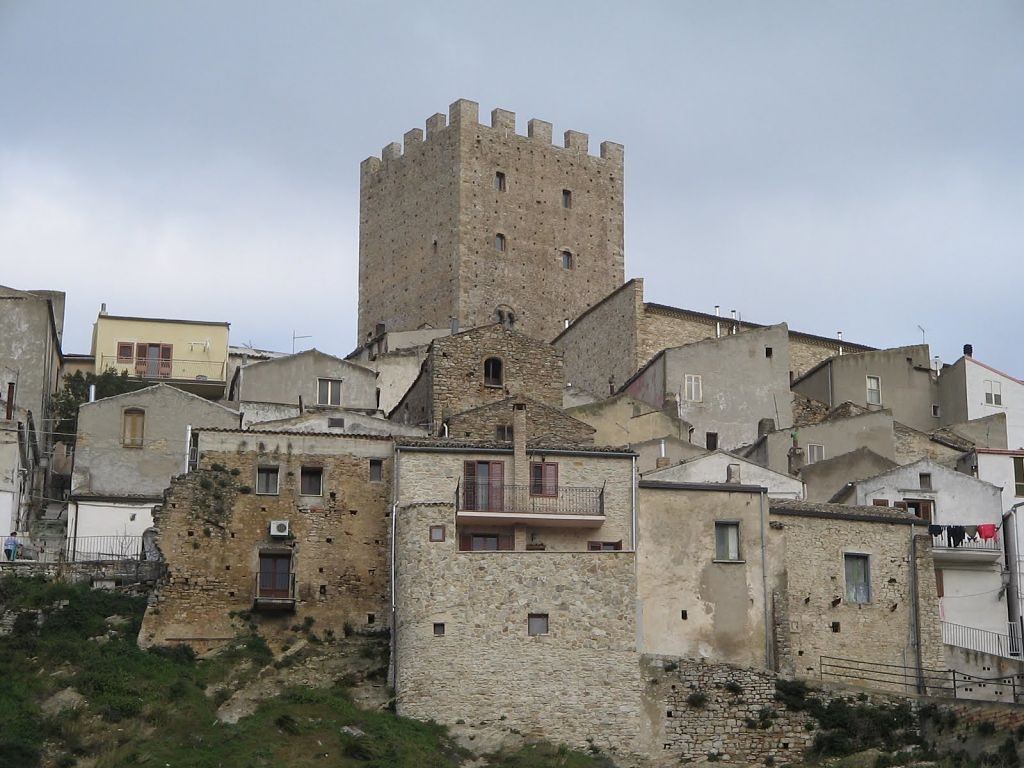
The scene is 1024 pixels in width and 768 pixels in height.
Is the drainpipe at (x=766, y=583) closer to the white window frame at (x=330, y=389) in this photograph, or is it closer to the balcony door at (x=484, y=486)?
the balcony door at (x=484, y=486)

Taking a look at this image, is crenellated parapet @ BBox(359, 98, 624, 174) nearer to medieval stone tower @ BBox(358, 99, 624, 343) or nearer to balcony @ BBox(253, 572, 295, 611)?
medieval stone tower @ BBox(358, 99, 624, 343)

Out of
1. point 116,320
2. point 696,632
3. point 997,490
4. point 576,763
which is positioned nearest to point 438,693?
point 576,763

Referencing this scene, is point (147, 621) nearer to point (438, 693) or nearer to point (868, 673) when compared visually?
point (438, 693)

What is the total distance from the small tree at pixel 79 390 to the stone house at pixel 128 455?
6.02m

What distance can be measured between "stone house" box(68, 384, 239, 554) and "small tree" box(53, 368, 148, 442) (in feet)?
19.7

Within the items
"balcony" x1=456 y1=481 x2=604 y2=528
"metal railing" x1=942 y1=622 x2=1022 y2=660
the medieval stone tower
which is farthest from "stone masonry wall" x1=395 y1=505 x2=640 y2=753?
the medieval stone tower

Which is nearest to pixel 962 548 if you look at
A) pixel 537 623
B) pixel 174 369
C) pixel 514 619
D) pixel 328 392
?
pixel 537 623

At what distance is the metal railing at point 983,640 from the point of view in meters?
57.7

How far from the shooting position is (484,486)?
53.3 meters

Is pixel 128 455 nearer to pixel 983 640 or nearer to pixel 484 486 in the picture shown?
pixel 484 486

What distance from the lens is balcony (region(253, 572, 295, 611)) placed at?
52.4m

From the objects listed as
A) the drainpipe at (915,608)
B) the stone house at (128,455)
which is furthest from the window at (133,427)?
the drainpipe at (915,608)

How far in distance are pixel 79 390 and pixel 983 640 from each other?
116 feet

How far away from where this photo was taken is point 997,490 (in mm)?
61812
